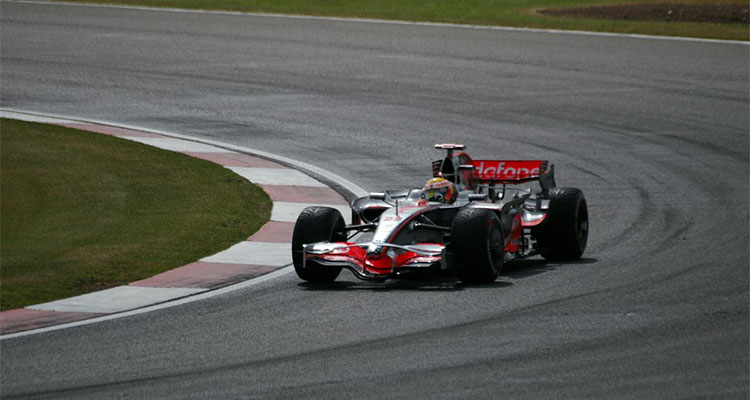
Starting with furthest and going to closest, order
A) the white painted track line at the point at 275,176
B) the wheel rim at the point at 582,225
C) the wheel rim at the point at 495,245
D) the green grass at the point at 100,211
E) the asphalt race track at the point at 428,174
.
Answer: the white painted track line at the point at 275,176 < the wheel rim at the point at 582,225 < the green grass at the point at 100,211 < the wheel rim at the point at 495,245 < the asphalt race track at the point at 428,174

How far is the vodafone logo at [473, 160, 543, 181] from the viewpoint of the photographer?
13.2 m

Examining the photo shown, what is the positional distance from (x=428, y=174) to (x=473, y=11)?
715 inches

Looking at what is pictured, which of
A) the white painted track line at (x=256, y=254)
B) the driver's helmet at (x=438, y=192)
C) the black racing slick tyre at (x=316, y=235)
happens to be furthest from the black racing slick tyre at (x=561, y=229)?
the white painted track line at (x=256, y=254)

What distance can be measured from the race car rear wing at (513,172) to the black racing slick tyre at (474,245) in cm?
194

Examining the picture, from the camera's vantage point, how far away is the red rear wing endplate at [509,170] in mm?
13125

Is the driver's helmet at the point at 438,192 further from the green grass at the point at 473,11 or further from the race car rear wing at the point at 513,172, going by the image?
the green grass at the point at 473,11

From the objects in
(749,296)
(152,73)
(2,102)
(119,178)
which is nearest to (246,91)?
(152,73)

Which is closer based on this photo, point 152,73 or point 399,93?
point 399,93

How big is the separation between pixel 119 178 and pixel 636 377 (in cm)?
933

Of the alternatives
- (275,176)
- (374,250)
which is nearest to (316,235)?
(374,250)

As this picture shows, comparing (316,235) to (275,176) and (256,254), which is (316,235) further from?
(275,176)

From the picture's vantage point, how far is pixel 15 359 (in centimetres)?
898

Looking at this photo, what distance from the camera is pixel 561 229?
12250mm

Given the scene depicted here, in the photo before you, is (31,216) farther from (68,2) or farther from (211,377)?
(68,2)
